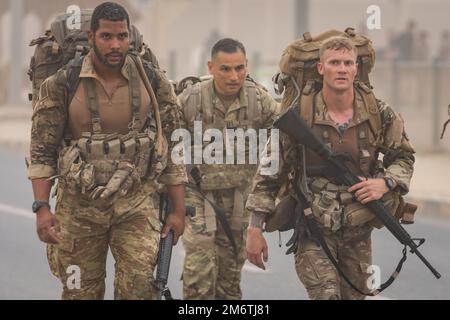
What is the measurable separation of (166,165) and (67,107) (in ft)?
1.87

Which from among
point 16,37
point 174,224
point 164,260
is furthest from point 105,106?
point 16,37

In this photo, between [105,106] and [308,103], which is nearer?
[105,106]

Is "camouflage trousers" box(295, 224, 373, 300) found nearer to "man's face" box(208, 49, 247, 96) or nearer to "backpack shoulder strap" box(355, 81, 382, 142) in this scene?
"backpack shoulder strap" box(355, 81, 382, 142)

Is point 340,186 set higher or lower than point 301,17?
higher

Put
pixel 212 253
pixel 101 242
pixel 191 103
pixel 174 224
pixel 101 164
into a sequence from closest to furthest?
1. pixel 101 164
2. pixel 101 242
3. pixel 174 224
4. pixel 212 253
5. pixel 191 103

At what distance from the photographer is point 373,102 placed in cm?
668

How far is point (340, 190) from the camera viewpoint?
263 inches

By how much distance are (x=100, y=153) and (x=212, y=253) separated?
63.4 inches

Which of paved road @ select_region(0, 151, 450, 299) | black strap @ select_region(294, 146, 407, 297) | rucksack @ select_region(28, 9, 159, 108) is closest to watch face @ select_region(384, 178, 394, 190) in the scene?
black strap @ select_region(294, 146, 407, 297)

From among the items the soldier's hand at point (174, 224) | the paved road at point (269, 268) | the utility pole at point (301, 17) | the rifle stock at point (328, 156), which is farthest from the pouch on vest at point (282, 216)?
the utility pole at point (301, 17)

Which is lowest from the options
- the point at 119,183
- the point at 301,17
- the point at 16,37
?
the point at 16,37

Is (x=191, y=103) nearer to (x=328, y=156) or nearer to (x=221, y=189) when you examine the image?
(x=221, y=189)

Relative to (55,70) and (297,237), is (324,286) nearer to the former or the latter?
(297,237)

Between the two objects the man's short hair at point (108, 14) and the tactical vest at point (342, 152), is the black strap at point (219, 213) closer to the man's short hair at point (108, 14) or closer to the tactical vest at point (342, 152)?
the tactical vest at point (342, 152)
